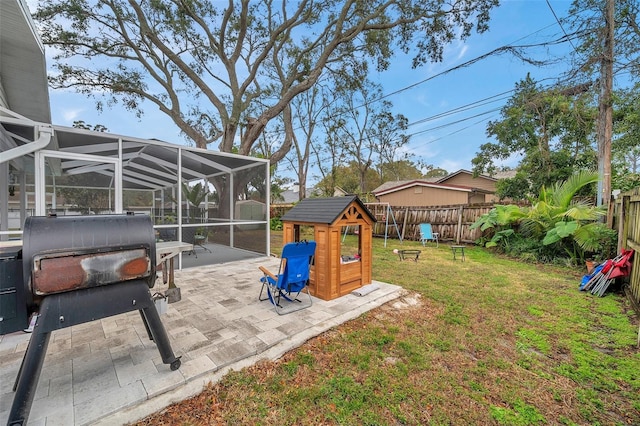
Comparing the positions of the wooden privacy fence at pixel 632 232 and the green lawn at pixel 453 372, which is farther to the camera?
the wooden privacy fence at pixel 632 232

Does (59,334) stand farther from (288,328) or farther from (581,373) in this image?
(581,373)

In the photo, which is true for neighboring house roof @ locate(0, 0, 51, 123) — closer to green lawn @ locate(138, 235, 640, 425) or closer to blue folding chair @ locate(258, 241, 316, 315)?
blue folding chair @ locate(258, 241, 316, 315)

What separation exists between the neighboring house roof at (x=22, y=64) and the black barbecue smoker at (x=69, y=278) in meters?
2.41

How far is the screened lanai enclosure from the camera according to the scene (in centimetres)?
438

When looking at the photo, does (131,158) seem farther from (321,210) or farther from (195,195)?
(321,210)

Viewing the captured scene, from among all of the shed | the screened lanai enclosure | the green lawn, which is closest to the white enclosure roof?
the screened lanai enclosure

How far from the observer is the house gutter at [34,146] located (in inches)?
118

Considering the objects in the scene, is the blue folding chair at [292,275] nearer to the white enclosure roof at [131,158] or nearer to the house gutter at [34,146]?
the house gutter at [34,146]

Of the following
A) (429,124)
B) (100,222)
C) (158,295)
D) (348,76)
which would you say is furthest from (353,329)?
(429,124)

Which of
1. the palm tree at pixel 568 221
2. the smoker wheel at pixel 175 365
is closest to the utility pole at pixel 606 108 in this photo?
the palm tree at pixel 568 221

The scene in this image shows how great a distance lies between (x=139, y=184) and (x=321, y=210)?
739 centimetres

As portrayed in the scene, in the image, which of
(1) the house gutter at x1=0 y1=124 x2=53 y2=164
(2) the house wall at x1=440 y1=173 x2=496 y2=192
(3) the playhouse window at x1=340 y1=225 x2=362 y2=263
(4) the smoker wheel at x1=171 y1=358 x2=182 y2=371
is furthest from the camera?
(2) the house wall at x1=440 y1=173 x2=496 y2=192

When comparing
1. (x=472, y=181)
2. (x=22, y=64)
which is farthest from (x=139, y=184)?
(x=472, y=181)

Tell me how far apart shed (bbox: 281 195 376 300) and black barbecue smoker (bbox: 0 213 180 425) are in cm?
235
